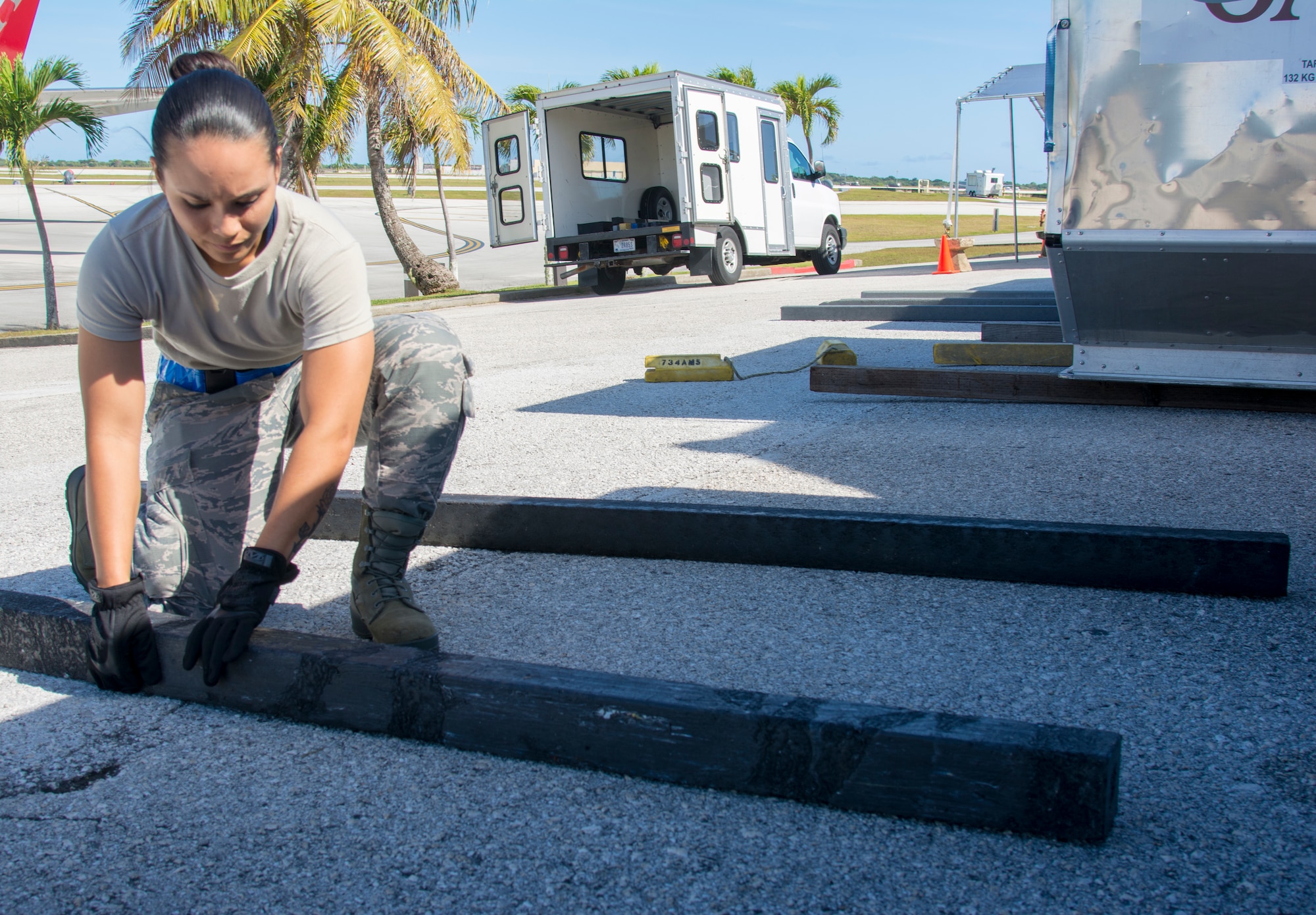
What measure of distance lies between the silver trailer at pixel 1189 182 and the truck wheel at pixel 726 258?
10531 millimetres

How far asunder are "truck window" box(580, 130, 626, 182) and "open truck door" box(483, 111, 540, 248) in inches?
46.6

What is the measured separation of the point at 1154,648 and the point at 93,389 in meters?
2.22

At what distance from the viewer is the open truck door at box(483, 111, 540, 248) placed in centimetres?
1421

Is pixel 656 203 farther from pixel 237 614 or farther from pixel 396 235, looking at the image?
pixel 237 614

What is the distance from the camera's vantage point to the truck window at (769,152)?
607 inches

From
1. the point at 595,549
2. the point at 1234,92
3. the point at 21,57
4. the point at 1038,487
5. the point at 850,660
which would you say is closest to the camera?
the point at 850,660

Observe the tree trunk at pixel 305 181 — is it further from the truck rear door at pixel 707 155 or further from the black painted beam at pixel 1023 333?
the black painted beam at pixel 1023 333

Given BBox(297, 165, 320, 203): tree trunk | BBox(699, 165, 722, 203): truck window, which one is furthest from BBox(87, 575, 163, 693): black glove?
BBox(297, 165, 320, 203): tree trunk

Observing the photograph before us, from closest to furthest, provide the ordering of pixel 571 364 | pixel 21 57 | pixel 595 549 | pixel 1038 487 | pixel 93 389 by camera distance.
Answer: pixel 93 389 → pixel 595 549 → pixel 1038 487 → pixel 571 364 → pixel 21 57

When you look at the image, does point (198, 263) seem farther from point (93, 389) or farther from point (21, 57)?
point (21, 57)

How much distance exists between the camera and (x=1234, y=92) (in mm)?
4043

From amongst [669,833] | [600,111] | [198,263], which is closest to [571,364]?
[198,263]

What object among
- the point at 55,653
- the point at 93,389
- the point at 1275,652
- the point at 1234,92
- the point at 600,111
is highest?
the point at 600,111

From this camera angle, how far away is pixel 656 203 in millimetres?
16391
